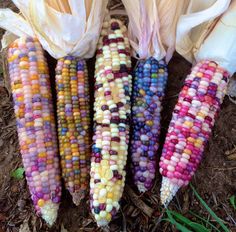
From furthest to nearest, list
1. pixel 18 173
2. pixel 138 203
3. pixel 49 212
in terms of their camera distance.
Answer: pixel 18 173 < pixel 138 203 < pixel 49 212

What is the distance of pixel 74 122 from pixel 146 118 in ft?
1.18

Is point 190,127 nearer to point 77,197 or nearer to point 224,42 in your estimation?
point 224,42

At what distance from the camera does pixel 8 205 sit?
231cm

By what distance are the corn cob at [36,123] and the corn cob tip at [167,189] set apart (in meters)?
0.51

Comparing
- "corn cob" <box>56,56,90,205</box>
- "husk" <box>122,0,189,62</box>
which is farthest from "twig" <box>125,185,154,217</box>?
"husk" <box>122,0,189,62</box>

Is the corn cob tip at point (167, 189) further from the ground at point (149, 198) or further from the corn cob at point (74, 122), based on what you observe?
the corn cob at point (74, 122)

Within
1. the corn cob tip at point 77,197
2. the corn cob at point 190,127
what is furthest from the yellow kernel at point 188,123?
the corn cob tip at point 77,197

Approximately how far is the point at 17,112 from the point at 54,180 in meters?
0.39

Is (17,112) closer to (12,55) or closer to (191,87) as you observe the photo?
(12,55)

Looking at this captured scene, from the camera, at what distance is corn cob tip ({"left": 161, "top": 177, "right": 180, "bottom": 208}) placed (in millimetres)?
2150

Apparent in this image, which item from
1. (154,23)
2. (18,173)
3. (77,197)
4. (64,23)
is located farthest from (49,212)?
(154,23)

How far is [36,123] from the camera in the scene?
2.21 metres

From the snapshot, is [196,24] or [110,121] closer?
[110,121]

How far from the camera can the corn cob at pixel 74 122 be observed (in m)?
2.19
